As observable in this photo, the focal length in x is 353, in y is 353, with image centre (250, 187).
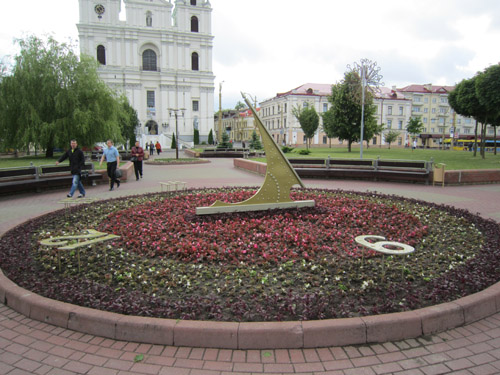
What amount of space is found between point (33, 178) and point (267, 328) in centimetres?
1254

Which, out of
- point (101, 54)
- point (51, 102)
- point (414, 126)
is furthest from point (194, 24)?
point (51, 102)

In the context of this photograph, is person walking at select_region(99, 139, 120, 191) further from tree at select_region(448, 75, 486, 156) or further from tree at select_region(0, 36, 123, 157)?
tree at select_region(448, 75, 486, 156)

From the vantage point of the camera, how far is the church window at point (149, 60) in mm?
71438

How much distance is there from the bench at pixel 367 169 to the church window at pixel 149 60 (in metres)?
62.7

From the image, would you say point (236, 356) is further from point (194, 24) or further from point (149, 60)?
point (194, 24)

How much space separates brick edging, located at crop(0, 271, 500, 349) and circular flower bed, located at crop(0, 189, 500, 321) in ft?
0.57

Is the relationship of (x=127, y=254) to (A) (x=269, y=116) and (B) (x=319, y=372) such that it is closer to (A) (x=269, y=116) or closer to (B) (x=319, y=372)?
(B) (x=319, y=372)

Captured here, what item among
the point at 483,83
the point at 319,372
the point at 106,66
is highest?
the point at 106,66

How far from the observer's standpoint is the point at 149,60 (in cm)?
7175

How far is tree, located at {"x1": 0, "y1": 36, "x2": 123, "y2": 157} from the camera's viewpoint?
Answer: 24859mm

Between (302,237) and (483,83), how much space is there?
2306 cm

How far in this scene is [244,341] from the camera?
329cm

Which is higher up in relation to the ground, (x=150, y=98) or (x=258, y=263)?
(x=150, y=98)

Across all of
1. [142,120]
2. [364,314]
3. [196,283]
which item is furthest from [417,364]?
[142,120]
